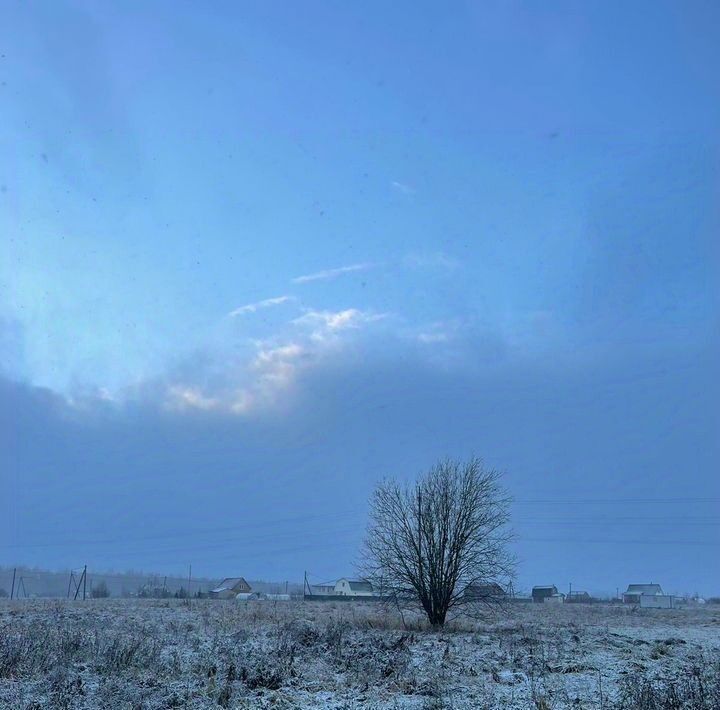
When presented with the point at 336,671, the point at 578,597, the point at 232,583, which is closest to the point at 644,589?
the point at 578,597

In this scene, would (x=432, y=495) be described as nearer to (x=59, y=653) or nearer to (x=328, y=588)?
(x=59, y=653)

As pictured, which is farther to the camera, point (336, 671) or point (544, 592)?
point (544, 592)

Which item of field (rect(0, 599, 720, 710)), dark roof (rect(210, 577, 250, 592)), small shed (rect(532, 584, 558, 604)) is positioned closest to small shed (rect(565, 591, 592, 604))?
small shed (rect(532, 584, 558, 604))

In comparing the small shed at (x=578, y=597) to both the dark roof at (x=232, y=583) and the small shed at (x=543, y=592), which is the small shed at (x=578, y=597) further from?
the dark roof at (x=232, y=583)

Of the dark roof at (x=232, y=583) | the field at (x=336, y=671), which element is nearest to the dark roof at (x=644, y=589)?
the dark roof at (x=232, y=583)

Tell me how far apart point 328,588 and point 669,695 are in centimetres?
12962

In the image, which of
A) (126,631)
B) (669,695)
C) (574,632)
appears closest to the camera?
(669,695)

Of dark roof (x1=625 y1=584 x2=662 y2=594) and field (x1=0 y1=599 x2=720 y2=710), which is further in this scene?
dark roof (x1=625 y1=584 x2=662 y2=594)

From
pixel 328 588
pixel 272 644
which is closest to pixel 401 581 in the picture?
pixel 272 644

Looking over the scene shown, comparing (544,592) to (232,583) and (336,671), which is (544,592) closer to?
(232,583)

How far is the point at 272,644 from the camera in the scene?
20.6 meters

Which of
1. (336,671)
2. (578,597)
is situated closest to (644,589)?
(578,597)

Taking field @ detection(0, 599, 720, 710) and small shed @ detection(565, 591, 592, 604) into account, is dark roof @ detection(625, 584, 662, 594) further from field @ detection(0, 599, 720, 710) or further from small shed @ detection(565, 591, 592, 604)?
field @ detection(0, 599, 720, 710)

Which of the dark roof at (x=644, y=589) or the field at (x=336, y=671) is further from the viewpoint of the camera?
the dark roof at (x=644, y=589)
